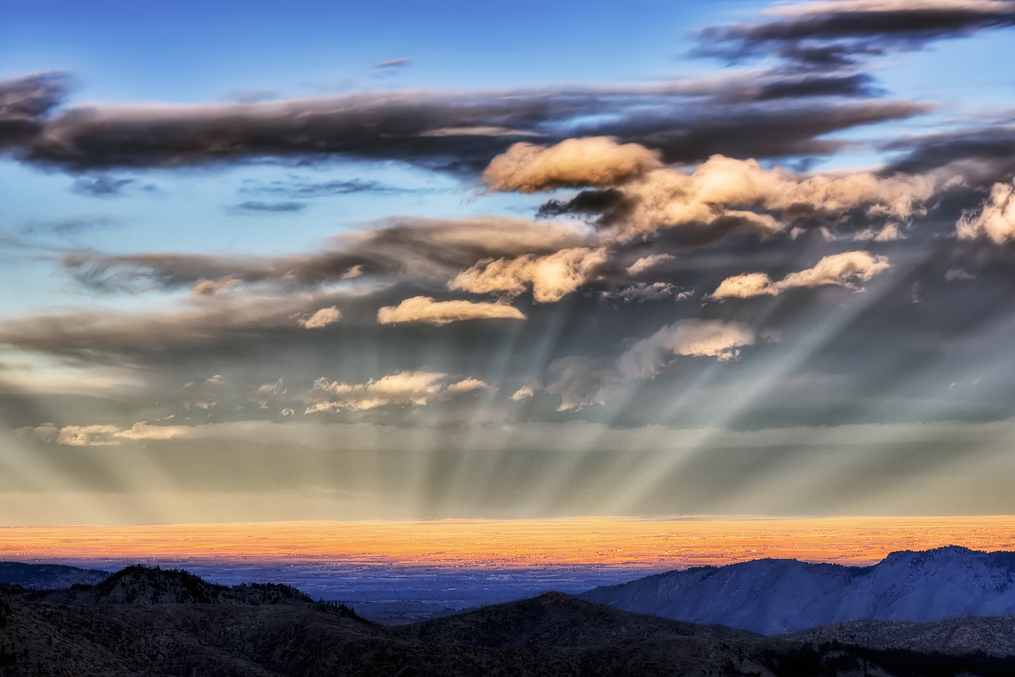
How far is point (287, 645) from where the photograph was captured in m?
134

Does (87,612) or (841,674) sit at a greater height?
(87,612)

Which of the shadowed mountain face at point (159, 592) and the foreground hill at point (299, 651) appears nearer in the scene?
the foreground hill at point (299, 651)

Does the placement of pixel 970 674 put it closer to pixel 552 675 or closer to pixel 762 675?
pixel 762 675

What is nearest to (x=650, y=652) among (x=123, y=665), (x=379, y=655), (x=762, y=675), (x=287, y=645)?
(x=762, y=675)

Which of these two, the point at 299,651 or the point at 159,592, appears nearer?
the point at 299,651

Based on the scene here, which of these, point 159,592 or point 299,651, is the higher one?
point 159,592

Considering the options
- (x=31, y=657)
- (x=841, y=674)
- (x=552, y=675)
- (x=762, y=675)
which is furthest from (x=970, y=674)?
(x=31, y=657)

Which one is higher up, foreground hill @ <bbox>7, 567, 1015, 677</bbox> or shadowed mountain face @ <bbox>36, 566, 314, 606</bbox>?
shadowed mountain face @ <bbox>36, 566, 314, 606</bbox>

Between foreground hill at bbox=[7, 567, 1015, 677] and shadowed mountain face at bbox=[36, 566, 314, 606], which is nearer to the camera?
foreground hill at bbox=[7, 567, 1015, 677]

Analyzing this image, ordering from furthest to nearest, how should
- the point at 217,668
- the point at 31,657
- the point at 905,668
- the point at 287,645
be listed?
1. the point at 905,668
2. the point at 287,645
3. the point at 217,668
4. the point at 31,657

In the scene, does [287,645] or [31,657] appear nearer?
[31,657]

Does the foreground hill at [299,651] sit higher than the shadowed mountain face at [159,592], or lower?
lower

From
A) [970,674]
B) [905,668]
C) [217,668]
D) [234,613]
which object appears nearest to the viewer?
[217,668]

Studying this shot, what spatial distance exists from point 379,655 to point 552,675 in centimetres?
2052
